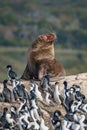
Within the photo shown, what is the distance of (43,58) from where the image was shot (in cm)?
1967

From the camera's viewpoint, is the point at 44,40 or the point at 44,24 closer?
the point at 44,40

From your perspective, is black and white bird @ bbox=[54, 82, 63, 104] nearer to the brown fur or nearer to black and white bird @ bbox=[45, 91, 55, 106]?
black and white bird @ bbox=[45, 91, 55, 106]

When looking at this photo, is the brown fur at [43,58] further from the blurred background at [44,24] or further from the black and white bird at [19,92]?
the blurred background at [44,24]

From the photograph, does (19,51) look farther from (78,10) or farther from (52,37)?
(52,37)

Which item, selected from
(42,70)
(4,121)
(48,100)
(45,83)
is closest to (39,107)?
(48,100)

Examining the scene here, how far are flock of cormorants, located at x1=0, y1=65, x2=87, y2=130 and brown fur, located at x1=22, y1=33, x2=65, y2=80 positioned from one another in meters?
0.34

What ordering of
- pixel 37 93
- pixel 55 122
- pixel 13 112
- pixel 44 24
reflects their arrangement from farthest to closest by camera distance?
pixel 44 24 < pixel 37 93 < pixel 13 112 < pixel 55 122

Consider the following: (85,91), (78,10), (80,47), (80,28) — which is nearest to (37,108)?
(85,91)

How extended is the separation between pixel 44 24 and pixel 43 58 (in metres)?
99.1

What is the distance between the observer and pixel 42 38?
19.5 m

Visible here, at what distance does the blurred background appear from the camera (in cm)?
11351

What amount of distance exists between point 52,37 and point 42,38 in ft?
1.04

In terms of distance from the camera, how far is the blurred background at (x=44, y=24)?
4469 inches

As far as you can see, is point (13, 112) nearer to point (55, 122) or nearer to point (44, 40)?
A: point (55, 122)
